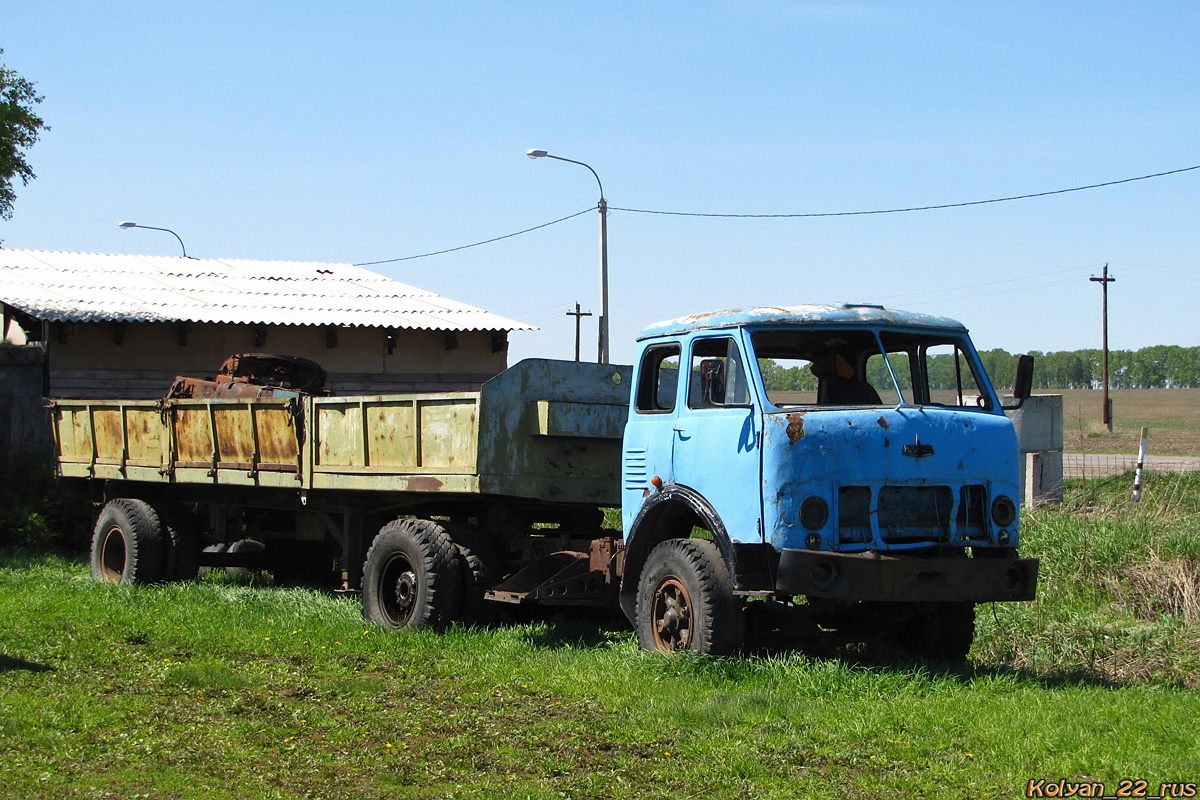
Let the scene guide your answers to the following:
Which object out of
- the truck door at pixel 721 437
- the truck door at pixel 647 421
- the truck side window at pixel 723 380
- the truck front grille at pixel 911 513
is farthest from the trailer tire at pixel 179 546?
the truck front grille at pixel 911 513

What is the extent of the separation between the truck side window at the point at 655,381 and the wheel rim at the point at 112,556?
716cm

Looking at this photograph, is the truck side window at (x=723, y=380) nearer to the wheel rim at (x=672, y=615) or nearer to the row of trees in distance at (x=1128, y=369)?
the wheel rim at (x=672, y=615)

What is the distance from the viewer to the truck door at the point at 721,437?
7234 mm

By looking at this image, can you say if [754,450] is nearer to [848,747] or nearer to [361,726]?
[848,747]

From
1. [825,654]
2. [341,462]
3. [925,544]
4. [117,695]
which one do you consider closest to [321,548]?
[341,462]

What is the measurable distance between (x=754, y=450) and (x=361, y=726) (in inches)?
104

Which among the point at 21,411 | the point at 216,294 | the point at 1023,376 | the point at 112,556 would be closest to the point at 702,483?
the point at 1023,376

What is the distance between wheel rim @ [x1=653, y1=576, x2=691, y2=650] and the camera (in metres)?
7.66

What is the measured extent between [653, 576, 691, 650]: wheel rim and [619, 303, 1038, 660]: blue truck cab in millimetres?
13

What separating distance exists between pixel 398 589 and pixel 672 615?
2.65m

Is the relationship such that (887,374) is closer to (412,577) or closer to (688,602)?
(688,602)

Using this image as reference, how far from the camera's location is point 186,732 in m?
6.29

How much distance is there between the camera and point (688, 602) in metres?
7.59

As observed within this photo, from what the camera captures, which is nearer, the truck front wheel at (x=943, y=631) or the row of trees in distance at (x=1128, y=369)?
the truck front wheel at (x=943, y=631)
